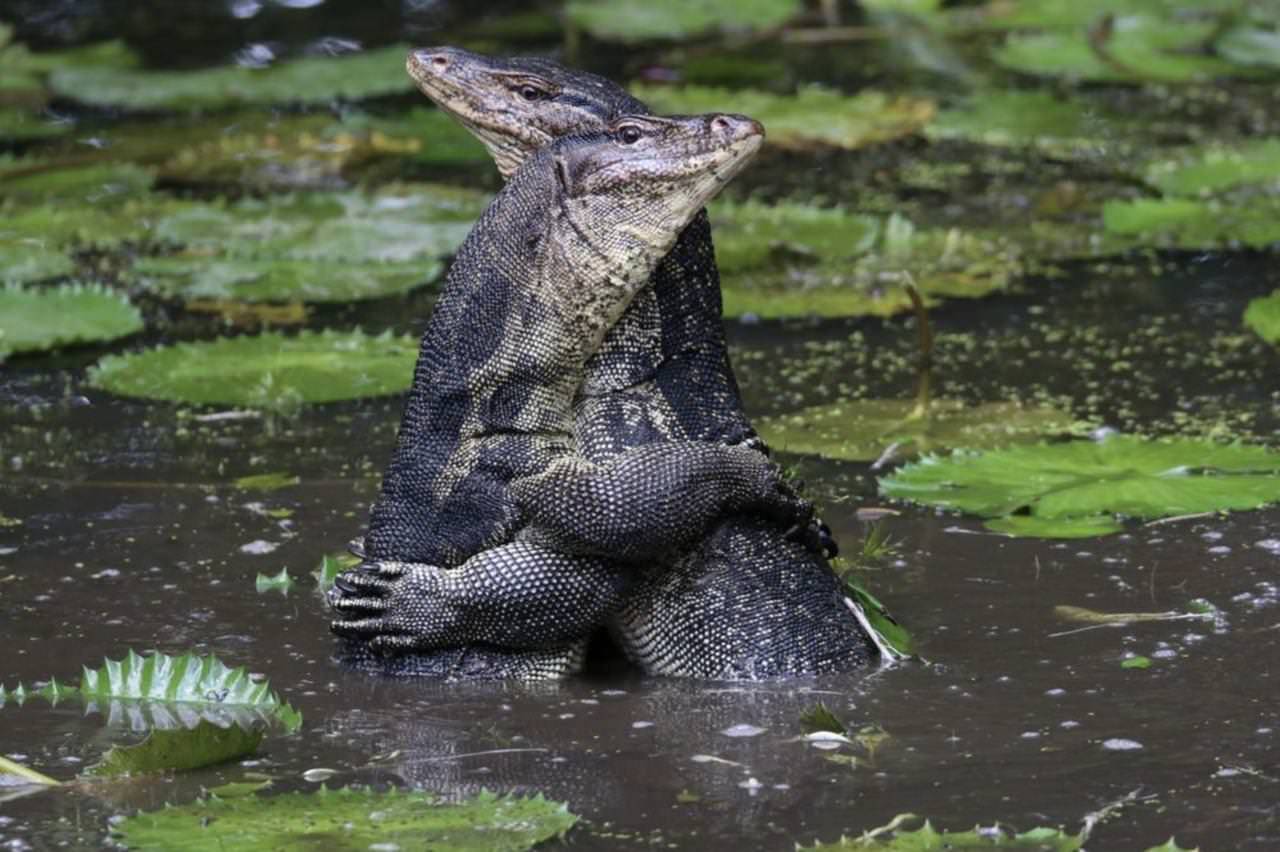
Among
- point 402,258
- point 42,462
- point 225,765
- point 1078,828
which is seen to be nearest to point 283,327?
point 402,258

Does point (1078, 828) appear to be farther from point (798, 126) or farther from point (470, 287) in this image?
point (798, 126)

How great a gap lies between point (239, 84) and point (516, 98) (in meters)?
6.98

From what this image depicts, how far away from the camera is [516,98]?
17.4ft

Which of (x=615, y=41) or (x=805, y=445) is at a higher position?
(x=615, y=41)

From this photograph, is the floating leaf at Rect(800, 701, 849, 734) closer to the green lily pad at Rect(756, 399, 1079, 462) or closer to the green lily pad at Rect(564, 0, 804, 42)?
the green lily pad at Rect(756, 399, 1079, 462)

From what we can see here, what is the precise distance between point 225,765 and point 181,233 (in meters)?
5.25

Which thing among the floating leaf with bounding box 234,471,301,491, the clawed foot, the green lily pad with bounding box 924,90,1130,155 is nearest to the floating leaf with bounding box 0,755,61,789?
the clawed foot

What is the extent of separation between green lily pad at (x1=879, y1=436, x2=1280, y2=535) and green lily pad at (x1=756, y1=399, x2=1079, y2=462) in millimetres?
310

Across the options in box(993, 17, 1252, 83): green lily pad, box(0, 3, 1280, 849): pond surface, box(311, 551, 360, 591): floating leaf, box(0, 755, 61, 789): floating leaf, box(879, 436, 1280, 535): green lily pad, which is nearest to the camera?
box(0, 3, 1280, 849): pond surface

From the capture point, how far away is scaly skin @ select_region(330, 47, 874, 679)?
4922 millimetres

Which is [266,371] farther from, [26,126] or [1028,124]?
[1028,124]

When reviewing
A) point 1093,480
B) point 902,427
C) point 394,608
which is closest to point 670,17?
point 902,427

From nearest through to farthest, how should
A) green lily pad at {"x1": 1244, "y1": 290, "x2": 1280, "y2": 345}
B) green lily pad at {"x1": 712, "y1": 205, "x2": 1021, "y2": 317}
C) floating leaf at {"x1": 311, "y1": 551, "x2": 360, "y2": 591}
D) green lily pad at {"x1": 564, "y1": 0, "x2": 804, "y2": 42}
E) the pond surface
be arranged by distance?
the pond surface < floating leaf at {"x1": 311, "y1": 551, "x2": 360, "y2": 591} < green lily pad at {"x1": 1244, "y1": 290, "x2": 1280, "y2": 345} < green lily pad at {"x1": 712, "y1": 205, "x2": 1021, "y2": 317} < green lily pad at {"x1": 564, "y1": 0, "x2": 804, "y2": 42}

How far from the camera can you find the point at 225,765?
440cm
